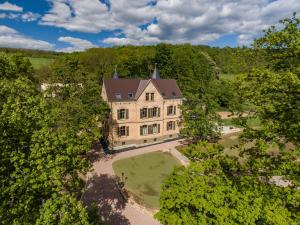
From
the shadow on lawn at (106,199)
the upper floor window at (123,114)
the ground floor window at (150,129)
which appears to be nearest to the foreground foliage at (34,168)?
the shadow on lawn at (106,199)

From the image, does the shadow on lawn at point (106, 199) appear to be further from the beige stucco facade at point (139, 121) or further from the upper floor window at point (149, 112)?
the upper floor window at point (149, 112)

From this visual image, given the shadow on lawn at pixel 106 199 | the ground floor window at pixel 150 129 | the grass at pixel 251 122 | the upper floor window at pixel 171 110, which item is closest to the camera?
the grass at pixel 251 122

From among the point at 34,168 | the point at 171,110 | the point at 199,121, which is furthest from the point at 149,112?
the point at 34,168

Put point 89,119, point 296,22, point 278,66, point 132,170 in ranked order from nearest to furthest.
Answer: point 296,22 → point 278,66 → point 89,119 → point 132,170

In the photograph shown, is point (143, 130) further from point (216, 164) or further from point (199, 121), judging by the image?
point (216, 164)

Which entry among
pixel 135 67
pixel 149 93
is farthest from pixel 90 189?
pixel 135 67

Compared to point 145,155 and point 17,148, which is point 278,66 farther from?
point 145,155
